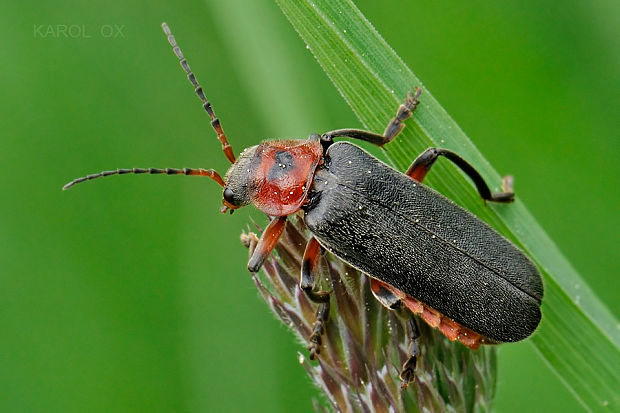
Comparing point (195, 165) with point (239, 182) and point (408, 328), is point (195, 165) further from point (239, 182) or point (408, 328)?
point (408, 328)

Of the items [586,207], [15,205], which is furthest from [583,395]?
[15,205]

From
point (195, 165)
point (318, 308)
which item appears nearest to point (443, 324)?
point (318, 308)

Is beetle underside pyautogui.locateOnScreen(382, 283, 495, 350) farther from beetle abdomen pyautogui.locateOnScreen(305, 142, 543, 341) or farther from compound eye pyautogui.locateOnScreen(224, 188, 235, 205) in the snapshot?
compound eye pyautogui.locateOnScreen(224, 188, 235, 205)

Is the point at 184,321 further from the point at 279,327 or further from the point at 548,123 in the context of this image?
the point at 548,123

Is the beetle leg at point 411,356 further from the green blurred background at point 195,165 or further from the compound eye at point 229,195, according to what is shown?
the green blurred background at point 195,165

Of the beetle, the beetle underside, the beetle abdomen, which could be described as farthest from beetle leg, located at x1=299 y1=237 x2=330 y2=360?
the beetle underside

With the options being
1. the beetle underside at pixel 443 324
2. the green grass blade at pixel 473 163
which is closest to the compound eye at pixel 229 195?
the green grass blade at pixel 473 163
